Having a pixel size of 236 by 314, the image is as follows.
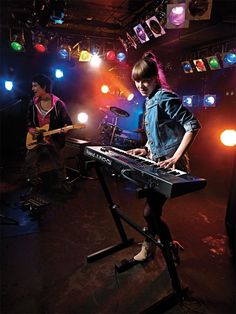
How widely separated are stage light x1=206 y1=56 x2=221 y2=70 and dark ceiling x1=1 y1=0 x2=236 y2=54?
467 millimetres

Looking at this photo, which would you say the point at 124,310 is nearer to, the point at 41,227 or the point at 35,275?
the point at 35,275

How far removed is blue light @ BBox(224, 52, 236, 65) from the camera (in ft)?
17.8

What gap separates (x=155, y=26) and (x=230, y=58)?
83.9 inches

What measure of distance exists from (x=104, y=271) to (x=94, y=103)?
7670 millimetres

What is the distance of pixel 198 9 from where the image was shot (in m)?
3.37

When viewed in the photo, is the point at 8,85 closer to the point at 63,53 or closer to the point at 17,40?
the point at 17,40

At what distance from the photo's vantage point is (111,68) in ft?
29.1

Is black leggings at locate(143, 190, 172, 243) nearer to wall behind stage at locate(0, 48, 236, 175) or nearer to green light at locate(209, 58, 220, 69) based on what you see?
wall behind stage at locate(0, 48, 236, 175)

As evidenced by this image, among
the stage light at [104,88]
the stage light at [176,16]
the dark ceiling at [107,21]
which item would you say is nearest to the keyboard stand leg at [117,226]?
the stage light at [176,16]

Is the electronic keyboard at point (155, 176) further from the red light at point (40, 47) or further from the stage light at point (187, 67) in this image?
the stage light at point (187, 67)

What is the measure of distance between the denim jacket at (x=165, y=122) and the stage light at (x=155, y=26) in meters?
→ 3.10

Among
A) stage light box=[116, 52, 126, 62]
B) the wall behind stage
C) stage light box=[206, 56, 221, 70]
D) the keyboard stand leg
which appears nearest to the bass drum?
the wall behind stage

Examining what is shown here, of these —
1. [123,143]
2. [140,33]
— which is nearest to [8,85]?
[123,143]

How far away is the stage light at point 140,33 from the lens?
16.2ft
